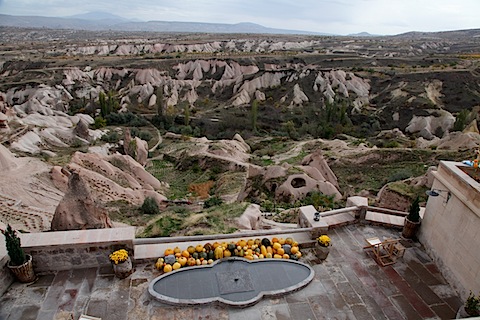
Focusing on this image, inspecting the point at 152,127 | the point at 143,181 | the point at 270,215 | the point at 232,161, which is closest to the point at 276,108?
the point at 152,127

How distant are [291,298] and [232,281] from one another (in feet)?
5.34

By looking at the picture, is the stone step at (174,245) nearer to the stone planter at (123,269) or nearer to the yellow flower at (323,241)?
the stone planter at (123,269)

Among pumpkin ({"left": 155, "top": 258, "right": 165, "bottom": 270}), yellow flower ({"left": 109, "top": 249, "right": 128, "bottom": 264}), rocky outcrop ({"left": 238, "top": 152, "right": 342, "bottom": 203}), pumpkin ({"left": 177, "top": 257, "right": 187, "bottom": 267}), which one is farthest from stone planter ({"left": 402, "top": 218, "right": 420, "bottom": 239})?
rocky outcrop ({"left": 238, "top": 152, "right": 342, "bottom": 203})

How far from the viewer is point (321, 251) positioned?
408 inches

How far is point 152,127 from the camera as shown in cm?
5459

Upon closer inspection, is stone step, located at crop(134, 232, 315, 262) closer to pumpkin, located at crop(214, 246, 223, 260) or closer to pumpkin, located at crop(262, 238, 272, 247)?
pumpkin, located at crop(262, 238, 272, 247)

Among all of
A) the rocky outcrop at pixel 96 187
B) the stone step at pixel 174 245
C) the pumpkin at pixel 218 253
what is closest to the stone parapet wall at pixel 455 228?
the stone step at pixel 174 245

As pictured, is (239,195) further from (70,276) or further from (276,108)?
(276,108)

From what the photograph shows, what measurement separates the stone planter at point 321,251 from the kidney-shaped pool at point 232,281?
0.67 metres

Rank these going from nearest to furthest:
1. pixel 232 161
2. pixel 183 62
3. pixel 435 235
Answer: pixel 435 235 → pixel 232 161 → pixel 183 62

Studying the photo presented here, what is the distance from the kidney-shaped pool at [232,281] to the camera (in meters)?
8.70

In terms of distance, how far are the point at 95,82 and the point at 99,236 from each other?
7572cm

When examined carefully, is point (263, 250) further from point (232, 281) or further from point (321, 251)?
point (321, 251)

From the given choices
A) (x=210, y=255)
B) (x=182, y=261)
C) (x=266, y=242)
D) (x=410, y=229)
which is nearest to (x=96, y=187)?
(x=182, y=261)
